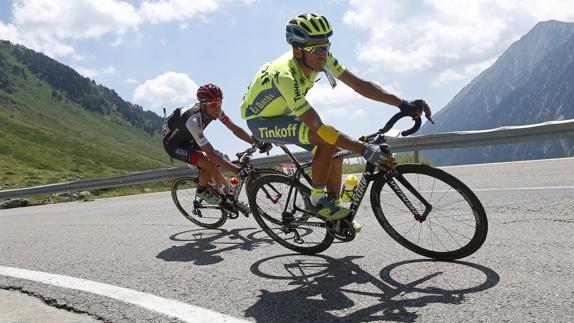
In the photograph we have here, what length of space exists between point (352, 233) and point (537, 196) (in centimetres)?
335

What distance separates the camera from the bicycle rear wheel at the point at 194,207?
282 inches

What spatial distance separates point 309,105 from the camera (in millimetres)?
4203

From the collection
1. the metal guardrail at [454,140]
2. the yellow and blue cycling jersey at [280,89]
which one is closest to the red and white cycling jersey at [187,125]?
the yellow and blue cycling jersey at [280,89]

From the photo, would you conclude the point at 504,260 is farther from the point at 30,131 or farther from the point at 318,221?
the point at 30,131

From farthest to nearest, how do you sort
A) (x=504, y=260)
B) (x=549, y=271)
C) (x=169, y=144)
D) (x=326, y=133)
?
(x=169, y=144) → (x=326, y=133) → (x=504, y=260) → (x=549, y=271)

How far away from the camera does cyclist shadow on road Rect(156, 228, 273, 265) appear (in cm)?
496

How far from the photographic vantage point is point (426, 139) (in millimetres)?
12414

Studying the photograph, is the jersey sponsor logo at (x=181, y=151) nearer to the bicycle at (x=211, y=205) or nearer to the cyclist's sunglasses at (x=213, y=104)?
the bicycle at (x=211, y=205)

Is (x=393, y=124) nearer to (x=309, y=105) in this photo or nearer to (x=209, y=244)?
(x=309, y=105)

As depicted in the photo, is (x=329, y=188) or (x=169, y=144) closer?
(x=329, y=188)

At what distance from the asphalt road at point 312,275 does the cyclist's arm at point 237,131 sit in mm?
1362

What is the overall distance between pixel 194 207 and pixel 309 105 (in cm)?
383

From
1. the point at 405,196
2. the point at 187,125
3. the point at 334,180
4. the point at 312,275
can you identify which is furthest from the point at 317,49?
the point at 187,125

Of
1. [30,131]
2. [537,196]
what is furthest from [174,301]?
[30,131]
